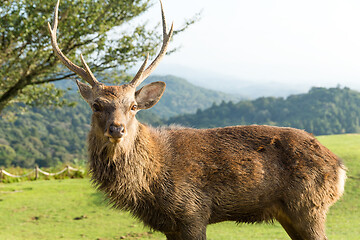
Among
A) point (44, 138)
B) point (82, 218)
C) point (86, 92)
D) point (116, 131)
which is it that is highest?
point (86, 92)

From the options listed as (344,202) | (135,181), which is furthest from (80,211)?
(344,202)

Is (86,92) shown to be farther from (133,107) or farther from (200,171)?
(200,171)

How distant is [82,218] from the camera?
32.5 feet

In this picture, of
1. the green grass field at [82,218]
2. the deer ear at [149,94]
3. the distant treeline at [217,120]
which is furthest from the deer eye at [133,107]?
the distant treeline at [217,120]

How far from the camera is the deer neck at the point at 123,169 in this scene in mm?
4336

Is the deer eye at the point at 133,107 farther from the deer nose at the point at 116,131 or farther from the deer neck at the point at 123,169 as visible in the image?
the deer nose at the point at 116,131

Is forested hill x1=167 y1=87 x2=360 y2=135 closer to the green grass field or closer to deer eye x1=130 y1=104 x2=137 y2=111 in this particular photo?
the green grass field

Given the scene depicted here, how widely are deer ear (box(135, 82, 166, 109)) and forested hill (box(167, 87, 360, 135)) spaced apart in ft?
204

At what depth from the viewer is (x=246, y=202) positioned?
Answer: 4.66 m

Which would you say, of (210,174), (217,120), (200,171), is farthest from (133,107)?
(217,120)

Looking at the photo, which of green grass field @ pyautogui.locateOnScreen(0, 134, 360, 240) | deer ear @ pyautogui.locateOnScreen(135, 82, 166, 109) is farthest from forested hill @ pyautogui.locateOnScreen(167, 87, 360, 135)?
deer ear @ pyautogui.locateOnScreen(135, 82, 166, 109)

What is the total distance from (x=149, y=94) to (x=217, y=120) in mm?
81643

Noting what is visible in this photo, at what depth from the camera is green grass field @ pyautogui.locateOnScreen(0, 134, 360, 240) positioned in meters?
8.30

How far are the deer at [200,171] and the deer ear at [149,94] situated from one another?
0.04 ft
